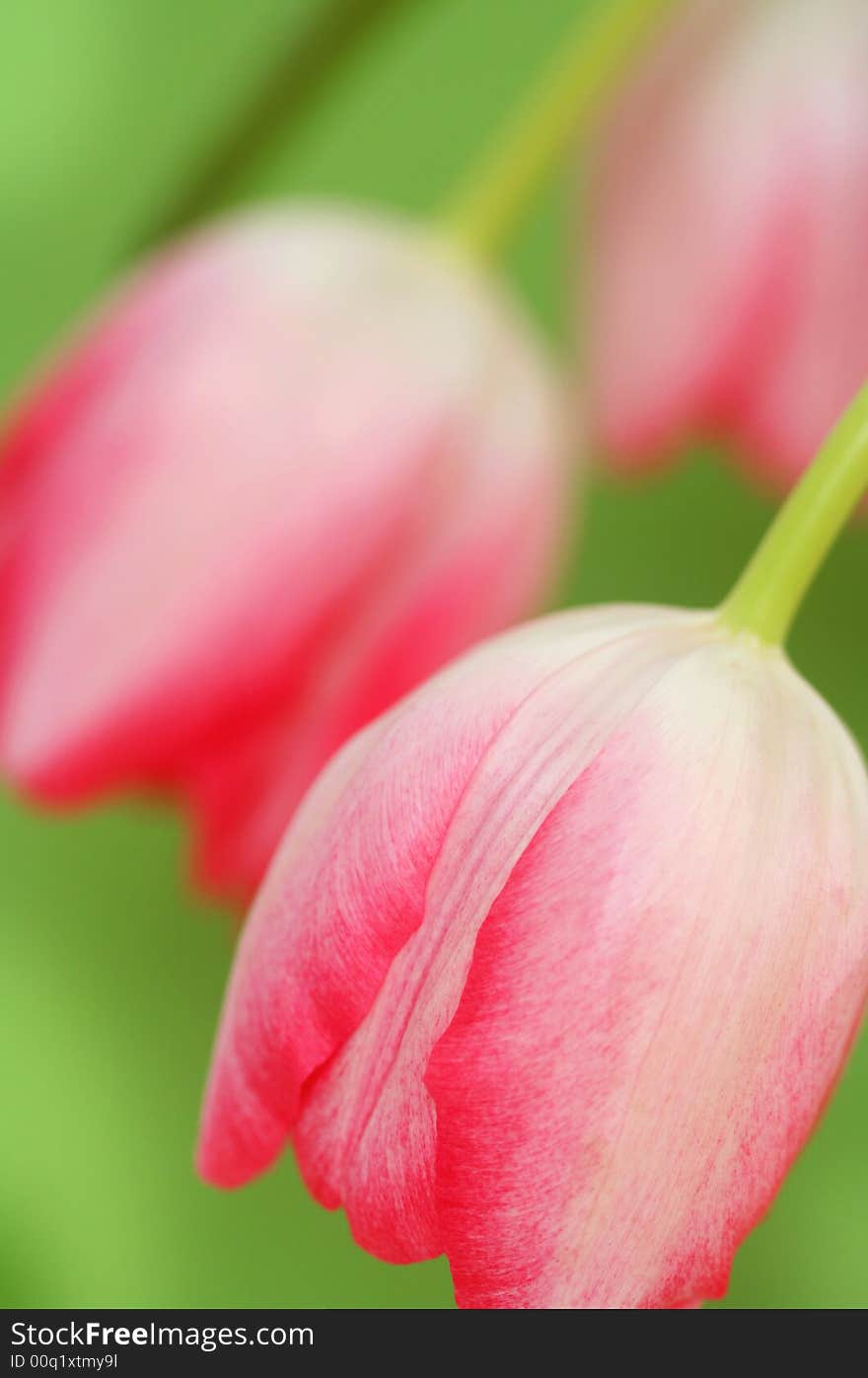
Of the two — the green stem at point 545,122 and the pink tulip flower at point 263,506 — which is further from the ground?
the green stem at point 545,122

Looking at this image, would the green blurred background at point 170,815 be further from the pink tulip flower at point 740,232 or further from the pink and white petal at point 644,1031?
the pink and white petal at point 644,1031

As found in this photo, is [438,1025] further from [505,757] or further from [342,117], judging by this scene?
[342,117]

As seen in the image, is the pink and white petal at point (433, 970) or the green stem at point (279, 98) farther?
the green stem at point (279, 98)

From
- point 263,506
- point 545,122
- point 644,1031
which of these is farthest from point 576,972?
point 545,122

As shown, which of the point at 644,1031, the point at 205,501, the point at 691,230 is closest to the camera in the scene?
the point at 644,1031

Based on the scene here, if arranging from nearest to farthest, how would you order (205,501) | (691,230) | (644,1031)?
(644,1031) → (205,501) → (691,230)

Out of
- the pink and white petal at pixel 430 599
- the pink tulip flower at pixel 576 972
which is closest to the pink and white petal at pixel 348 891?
the pink tulip flower at pixel 576 972

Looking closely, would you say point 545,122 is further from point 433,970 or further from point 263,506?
point 433,970
